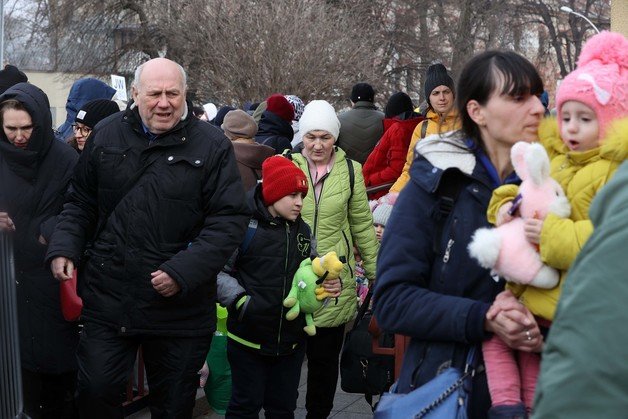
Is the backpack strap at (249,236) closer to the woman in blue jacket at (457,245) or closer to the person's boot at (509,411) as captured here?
the woman in blue jacket at (457,245)

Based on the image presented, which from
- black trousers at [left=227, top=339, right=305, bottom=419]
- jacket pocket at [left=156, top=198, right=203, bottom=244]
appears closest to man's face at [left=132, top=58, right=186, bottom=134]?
jacket pocket at [left=156, top=198, right=203, bottom=244]

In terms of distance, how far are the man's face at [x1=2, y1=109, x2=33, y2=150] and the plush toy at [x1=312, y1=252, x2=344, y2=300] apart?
175 cm

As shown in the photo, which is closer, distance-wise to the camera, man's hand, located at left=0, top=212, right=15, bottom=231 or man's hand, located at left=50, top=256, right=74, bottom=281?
man's hand, located at left=50, top=256, right=74, bottom=281

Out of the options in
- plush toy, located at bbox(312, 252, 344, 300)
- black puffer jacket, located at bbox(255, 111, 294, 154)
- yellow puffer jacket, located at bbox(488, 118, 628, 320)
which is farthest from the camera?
black puffer jacket, located at bbox(255, 111, 294, 154)

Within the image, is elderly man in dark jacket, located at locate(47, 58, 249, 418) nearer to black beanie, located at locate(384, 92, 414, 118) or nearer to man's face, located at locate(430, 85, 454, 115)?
man's face, located at locate(430, 85, 454, 115)

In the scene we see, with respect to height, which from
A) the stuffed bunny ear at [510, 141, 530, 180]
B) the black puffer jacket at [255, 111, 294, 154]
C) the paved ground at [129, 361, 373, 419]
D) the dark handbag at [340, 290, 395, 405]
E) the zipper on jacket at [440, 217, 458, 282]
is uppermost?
the stuffed bunny ear at [510, 141, 530, 180]

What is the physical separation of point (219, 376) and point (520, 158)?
11.9 ft

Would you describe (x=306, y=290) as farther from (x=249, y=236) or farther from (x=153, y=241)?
(x=153, y=241)

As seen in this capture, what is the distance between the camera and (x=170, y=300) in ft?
16.8

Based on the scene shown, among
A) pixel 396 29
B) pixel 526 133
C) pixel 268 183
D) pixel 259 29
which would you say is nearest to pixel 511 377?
pixel 526 133

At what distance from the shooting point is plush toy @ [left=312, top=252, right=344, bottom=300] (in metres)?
5.58

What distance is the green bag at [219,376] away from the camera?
20.9 ft

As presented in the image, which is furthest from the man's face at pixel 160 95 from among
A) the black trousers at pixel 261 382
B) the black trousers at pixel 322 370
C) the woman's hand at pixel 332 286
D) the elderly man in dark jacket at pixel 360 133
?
the elderly man in dark jacket at pixel 360 133

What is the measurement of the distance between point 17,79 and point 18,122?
2338 mm
